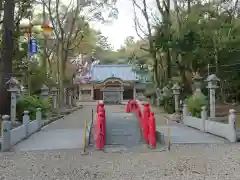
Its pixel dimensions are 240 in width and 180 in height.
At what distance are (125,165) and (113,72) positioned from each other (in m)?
48.8

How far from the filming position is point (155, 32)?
28906 mm

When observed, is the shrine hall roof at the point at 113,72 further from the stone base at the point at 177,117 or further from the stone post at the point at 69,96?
the stone base at the point at 177,117

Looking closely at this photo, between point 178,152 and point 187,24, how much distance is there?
16018mm

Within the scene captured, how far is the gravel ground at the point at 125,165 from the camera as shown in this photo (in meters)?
6.89

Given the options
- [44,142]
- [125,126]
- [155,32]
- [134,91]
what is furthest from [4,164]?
[134,91]

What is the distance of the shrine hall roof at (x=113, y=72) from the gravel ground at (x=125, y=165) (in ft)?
149

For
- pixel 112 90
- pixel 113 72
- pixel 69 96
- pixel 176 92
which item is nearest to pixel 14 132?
pixel 176 92

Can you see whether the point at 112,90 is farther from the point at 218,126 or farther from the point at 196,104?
the point at 218,126

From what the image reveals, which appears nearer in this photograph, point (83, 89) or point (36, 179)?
point (36, 179)

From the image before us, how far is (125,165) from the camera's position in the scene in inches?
311

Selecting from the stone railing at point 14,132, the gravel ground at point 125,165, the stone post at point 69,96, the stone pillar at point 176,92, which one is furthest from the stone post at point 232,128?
the stone post at point 69,96

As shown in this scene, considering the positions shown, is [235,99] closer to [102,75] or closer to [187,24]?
[187,24]

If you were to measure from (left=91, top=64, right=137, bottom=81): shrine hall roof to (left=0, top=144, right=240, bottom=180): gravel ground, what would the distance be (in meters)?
45.4

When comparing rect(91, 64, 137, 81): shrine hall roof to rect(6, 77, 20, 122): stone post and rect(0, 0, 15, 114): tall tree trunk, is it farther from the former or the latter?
rect(6, 77, 20, 122): stone post
